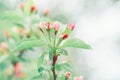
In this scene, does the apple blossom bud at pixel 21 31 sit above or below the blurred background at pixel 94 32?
below

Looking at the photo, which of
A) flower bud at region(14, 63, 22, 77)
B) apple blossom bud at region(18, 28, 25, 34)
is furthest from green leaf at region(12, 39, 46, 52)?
flower bud at region(14, 63, 22, 77)

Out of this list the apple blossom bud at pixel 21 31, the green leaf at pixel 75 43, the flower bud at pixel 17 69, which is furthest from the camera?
the flower bud at pixel 17 69

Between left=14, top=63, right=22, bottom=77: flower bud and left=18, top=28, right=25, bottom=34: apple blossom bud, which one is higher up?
left=18, top=28, right=25, bottom=34: apple blossom bud

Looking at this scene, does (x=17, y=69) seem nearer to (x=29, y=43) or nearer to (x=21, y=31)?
(x=21, y=31)

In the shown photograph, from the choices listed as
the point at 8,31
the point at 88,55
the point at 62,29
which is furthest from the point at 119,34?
the point at 62,29

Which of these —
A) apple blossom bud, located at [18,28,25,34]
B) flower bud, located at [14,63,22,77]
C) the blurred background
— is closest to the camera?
apple blossom bud, located at [18,28,25,34]

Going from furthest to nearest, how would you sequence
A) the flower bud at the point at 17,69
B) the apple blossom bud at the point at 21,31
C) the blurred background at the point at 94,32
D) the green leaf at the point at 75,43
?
the blurred background at the point at 94,32
the flower bud at the point at 17,69
the apple blossom bud at the point at 21,31
the green leaf at the point at 75,43

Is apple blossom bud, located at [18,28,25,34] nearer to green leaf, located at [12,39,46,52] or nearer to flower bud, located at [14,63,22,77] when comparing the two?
flower bud, located at [14,63,22,77]

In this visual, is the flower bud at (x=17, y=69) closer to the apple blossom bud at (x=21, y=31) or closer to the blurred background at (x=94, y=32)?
the apple blossom bud at (x=21, y=31)

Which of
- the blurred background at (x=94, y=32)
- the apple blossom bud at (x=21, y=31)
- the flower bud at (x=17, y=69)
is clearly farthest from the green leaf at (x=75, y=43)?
the blurred background at (x=94, y=32)
